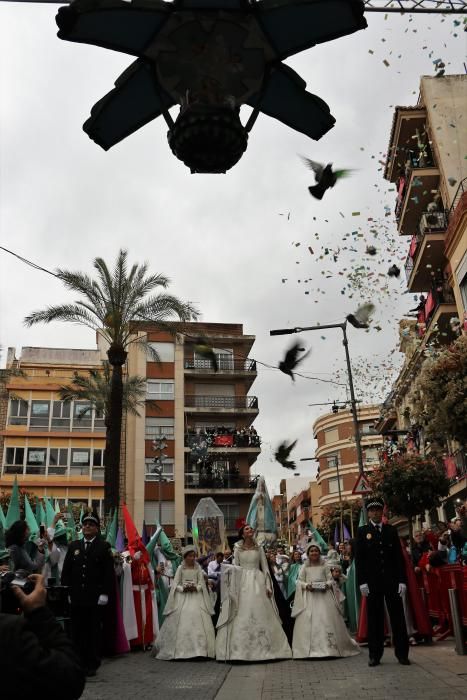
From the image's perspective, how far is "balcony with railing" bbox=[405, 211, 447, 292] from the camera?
2620 centimetres

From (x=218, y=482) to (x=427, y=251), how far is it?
90.4ft

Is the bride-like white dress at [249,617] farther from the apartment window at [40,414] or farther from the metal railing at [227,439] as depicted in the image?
the apartment window at [40,414]

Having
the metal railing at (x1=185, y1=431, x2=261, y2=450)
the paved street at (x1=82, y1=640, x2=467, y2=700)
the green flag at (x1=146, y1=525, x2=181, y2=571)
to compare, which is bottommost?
the paved street at (x1=82, y1=640, x2=467, y2=700)

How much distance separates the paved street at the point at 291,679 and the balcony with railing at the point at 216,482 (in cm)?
3932

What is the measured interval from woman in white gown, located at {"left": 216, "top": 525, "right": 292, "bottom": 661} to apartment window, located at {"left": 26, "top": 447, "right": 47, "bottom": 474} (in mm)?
39491

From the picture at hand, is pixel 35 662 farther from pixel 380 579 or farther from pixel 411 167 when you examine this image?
pixel 411 167

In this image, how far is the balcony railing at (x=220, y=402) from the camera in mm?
52188

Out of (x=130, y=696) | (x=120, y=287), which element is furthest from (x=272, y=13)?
(x=120, y=287)

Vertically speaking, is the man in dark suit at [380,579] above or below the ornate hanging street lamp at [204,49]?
below

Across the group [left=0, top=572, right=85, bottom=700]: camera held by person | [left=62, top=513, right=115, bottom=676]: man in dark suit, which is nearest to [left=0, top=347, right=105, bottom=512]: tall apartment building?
[left=62, top=513, right=115, bottom=676]: man in dark suit

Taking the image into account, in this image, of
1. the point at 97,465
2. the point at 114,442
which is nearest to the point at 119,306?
the point at 114,442

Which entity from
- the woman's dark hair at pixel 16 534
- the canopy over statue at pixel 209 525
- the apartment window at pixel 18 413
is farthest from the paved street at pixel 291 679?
the apartment window at pixel 18 413

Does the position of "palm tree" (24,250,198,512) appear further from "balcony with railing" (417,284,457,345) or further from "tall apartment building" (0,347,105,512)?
"tall apartment building" (0,347,105,512)

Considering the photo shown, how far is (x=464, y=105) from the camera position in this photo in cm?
2842
